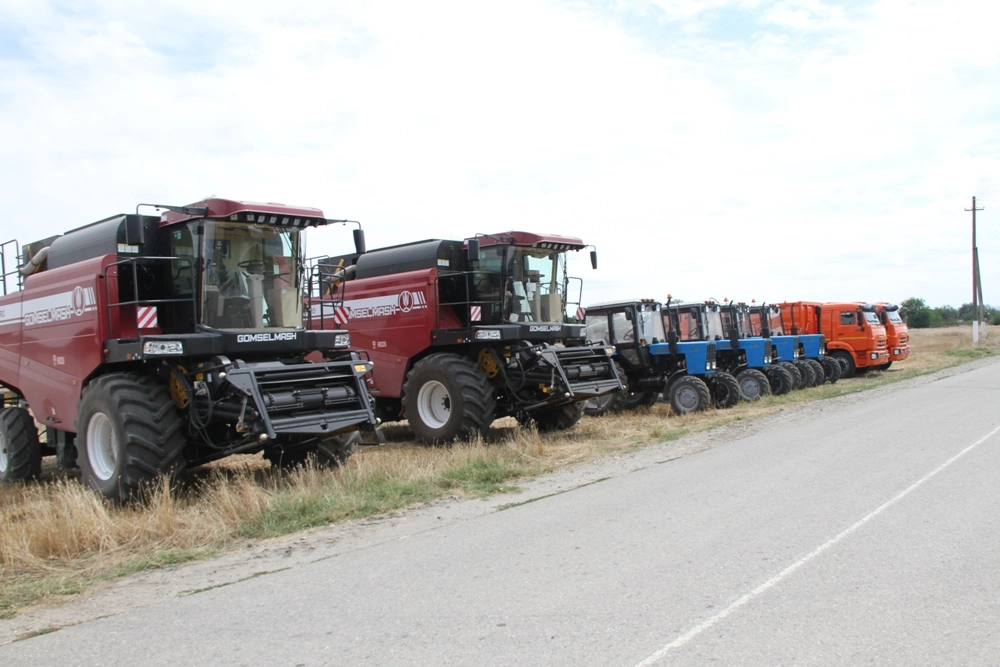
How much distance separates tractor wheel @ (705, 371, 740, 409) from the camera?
1856cm

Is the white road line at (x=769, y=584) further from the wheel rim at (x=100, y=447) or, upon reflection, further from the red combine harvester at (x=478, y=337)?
the wheel rim at (x=100, y=447)

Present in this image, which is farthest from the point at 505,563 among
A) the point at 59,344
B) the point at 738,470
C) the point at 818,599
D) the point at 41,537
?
the point at 59,344

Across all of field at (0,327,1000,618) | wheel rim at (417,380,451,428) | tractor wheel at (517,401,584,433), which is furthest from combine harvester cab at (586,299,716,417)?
wheel rim at (417,380,451,428)

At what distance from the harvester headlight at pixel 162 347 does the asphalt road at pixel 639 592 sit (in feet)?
11.7

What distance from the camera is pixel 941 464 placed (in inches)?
386

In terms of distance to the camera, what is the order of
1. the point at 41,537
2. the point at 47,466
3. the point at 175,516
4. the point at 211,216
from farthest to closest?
the point at 47,466, the point at 211,216, the point at 175,516, the point at 41,537

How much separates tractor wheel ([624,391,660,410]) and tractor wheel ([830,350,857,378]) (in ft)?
37.1

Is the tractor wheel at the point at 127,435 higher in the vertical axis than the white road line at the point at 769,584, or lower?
higher

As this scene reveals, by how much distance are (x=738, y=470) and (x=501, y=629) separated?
581 centimetres

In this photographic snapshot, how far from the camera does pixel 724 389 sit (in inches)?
733

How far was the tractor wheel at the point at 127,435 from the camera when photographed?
28.8 ft

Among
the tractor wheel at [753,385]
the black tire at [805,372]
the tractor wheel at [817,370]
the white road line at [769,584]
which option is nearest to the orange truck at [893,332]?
the tractor wheel at [817,370]

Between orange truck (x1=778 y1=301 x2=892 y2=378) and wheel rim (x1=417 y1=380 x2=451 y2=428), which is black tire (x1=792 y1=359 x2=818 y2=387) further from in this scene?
wheel rim (x1=417 y1=380 x2=451 y2=428)

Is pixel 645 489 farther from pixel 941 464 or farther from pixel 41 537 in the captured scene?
pixel 41 537
